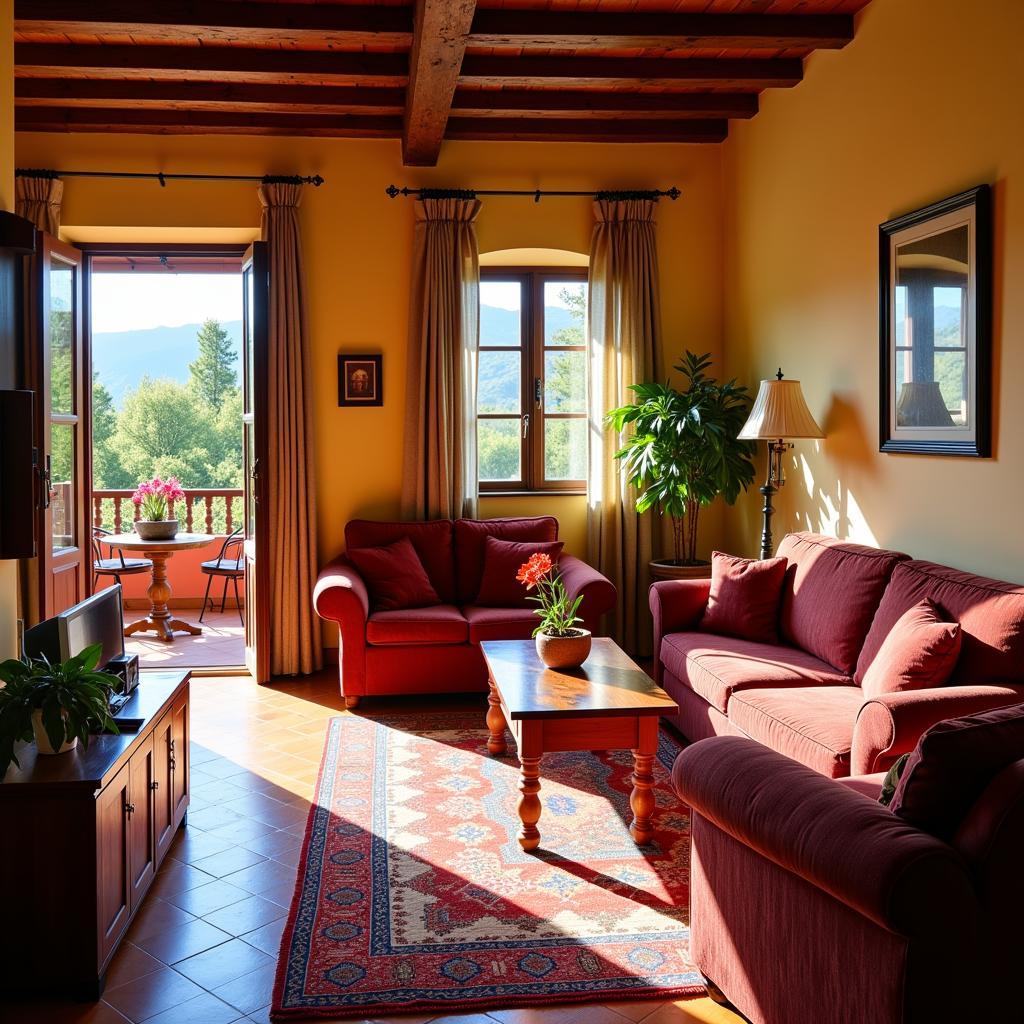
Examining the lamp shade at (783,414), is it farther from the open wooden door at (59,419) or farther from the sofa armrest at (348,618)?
the open wooden door at (59,419)

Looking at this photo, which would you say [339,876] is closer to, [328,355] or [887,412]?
[887,412]

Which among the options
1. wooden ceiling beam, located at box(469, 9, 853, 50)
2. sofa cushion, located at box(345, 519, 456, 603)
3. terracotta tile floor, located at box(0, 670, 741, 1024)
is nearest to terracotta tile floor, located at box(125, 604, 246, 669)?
sofa cushion, located at box(345, 519, 456, 603)

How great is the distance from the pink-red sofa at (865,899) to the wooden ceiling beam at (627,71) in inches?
153

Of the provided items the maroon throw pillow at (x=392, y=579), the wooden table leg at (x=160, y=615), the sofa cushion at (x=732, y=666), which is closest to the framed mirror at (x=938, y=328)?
the sofa cushion at (x=732, y=666)

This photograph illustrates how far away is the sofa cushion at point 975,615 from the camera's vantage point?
10.4 feet

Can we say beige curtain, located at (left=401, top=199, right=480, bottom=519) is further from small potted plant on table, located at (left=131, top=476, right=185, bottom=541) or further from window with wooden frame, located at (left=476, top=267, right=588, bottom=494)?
small potted plant on table, located at (left=131, top=476, right=185, bottom=541)

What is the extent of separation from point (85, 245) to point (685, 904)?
17.8 feet

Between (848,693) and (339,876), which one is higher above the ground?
(848,693)

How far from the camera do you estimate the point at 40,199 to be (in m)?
5.86

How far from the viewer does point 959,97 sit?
150 inches

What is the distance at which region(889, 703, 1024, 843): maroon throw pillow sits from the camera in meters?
1.93

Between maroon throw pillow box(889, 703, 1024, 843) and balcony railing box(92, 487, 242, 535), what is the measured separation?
7637 mm

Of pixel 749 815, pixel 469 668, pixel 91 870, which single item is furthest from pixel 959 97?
pixel 91 870

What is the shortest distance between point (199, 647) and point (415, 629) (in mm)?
2394
